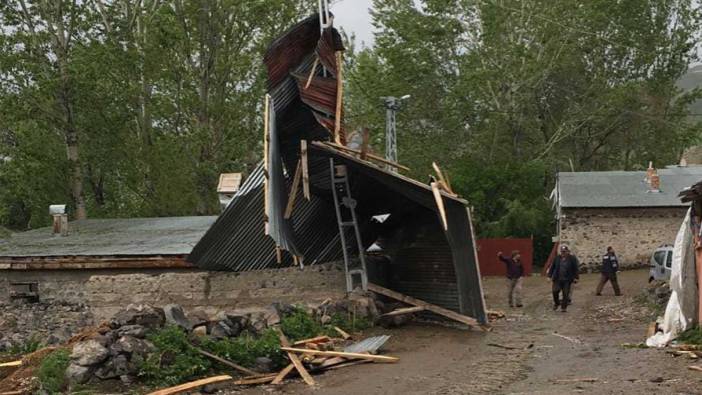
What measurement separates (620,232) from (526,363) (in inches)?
844

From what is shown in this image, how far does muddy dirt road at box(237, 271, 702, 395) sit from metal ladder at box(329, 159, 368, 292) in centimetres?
146

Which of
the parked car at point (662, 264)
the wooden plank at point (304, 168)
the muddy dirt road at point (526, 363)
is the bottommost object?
the muddy dirt road at point (526, 363)

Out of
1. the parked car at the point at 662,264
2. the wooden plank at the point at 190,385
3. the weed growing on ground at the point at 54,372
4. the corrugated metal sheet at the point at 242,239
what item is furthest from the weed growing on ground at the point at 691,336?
the parked car at the point at 662,264

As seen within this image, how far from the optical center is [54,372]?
11.2 metres

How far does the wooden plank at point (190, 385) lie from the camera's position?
1079cm

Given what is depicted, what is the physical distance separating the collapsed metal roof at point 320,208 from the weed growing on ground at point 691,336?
4.29 m

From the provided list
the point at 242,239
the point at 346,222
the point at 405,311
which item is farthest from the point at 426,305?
the point at 242,239

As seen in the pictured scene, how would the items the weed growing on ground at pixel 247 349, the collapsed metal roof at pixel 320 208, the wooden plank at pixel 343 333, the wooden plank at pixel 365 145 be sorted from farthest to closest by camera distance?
the collapsed metal roof at pixel 320 208 → the wooden plank at pixel 365 145 → the wooden plank at pixel 343 333 → the weed growing on ground at pixel 247 349

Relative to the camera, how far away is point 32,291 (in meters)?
19.2

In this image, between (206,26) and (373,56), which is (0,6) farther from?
(373,56)

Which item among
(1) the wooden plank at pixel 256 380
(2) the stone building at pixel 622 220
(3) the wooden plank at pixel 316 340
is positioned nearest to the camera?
(1) the wooden plank at pixel 256 380

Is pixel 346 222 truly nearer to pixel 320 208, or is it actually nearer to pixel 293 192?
pixel 320 208

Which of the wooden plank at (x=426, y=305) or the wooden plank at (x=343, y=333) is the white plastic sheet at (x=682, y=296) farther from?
the wooden plank at (x=343, y=333)

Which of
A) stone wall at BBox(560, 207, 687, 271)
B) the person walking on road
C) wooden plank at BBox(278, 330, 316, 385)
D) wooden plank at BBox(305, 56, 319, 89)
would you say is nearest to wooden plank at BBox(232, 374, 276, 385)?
wooden plank at BBox(278, 330, 316, 385)
